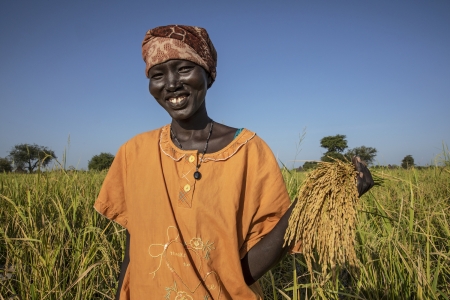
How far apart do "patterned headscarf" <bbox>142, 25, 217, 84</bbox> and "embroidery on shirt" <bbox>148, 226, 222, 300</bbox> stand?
0.72 metres

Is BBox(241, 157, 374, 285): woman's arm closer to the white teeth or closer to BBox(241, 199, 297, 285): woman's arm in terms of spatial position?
BBox(241, 199, 297, 285): woman's arm

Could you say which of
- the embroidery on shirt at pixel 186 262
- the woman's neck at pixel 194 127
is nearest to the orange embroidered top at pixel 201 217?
the embroidery on shirt at pixel 186 262

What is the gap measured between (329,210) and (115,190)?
100 centimetres

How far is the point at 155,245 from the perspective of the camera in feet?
4.71

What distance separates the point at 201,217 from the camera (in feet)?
4.65

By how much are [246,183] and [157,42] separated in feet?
2.42

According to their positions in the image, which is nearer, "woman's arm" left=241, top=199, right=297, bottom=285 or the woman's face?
"woman's arm" left=241, top=199, right=297, bottom=285

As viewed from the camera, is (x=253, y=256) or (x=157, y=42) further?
(x=157, y=42)

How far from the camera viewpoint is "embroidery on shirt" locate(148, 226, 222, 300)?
1364 millimetres

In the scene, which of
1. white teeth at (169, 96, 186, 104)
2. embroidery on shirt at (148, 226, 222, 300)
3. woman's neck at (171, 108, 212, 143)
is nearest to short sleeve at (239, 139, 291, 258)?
embroidery on shirt at (148, 226, 222, 300)

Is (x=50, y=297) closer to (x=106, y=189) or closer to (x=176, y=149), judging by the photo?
(x=106, y=189)

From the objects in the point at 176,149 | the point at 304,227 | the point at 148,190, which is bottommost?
the point at 304,227

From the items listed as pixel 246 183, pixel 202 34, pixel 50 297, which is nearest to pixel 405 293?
pixel 246 183

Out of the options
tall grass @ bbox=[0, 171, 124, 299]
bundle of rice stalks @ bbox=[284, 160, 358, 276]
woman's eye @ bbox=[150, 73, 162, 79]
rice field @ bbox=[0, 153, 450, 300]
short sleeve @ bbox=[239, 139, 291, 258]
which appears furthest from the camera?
tall grass @ bbox=[0, 171, 124, 299]
